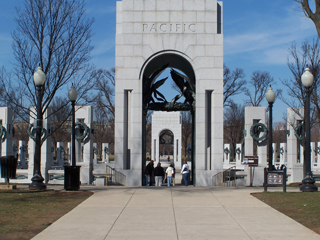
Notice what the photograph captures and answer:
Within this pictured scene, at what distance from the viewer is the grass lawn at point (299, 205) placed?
995 cm

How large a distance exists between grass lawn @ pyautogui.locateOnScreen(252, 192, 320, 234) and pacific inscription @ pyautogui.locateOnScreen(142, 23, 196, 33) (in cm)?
919

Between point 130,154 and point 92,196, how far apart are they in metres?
6.73

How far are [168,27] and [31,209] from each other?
12.0 meters

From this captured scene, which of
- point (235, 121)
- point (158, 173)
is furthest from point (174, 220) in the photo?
point (235, 121)

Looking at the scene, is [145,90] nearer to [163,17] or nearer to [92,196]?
[163,17]

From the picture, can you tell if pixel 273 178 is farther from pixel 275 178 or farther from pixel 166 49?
pixel 166 49

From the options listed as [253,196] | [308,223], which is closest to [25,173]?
[253,196]

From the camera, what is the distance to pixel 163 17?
66.2 feet

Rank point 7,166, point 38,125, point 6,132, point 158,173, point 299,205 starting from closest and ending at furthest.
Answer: point 299,205 < point 38,125 < point 7,166 < point 158,173 < point 6,132

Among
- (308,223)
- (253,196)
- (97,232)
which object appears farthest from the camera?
Answer: (253,196)

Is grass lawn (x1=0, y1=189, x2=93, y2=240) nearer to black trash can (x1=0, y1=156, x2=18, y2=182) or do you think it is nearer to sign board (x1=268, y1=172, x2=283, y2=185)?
black trash can (x1=0, y1=156, x2=18, y2=182)

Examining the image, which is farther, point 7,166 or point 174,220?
point 7,166

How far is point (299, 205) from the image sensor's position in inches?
467

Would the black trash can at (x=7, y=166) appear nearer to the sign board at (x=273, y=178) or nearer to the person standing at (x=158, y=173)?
the person standing at (x=158, y=173)
